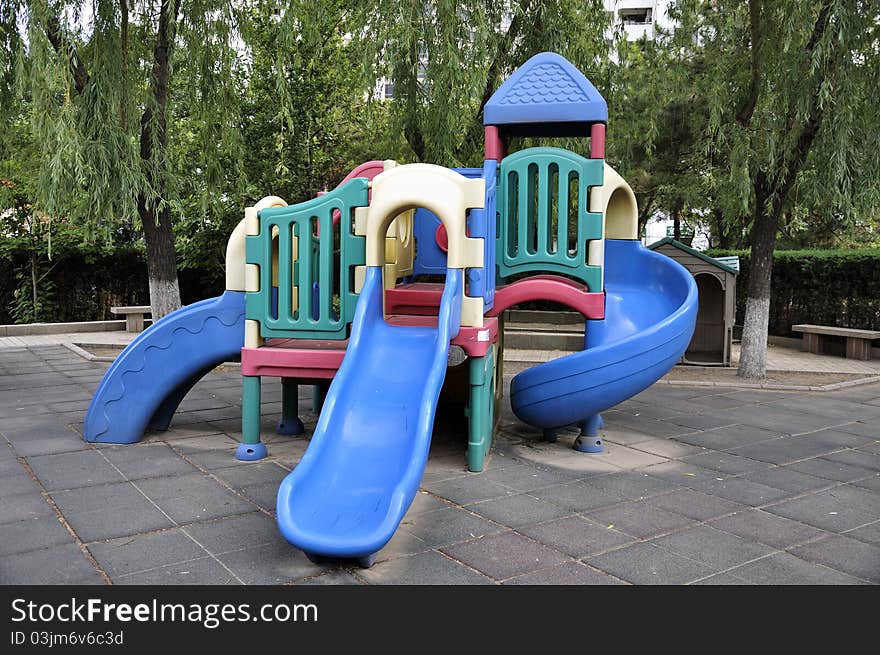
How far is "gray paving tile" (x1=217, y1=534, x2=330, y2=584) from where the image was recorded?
3.86m

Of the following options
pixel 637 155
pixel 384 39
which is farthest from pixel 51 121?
pixel 637 155

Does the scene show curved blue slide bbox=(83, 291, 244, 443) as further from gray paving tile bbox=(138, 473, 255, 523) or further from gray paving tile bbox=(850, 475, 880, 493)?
gray paving tile bbox=(850, 475, 880, 493)

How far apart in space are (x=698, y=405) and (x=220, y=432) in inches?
190

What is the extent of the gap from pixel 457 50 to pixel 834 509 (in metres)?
6.53

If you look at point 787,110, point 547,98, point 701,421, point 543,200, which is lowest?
point 701,421

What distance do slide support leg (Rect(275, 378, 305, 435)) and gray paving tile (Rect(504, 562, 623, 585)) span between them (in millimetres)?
3532

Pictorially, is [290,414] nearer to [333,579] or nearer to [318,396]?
[318,396]

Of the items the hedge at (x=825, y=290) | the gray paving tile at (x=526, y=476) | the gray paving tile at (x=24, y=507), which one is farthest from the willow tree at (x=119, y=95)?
the hedge at (x=825, y=290)

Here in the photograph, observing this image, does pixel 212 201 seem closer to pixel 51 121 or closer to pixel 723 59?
pixel 51 121

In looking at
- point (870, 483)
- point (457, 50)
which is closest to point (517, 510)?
point (870, 483)

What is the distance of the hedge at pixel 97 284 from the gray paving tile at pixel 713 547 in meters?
12.6

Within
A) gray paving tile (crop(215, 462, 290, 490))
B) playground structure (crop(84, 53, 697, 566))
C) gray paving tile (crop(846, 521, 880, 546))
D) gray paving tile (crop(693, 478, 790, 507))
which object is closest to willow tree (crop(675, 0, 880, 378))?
playground structure (crop(84, 53, 697, 566))

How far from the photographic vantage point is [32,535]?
4402mm

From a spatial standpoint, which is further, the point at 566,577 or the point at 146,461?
the point at 146,461
